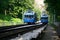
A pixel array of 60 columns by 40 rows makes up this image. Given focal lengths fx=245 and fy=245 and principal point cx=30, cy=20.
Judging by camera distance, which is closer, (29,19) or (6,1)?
(29,19)

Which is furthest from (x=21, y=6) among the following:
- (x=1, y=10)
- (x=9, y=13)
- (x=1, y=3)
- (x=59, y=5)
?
(x=59, y=5)

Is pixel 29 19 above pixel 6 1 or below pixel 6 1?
below

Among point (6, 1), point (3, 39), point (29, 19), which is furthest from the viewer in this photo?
point (6, 1)

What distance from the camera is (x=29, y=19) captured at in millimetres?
59688

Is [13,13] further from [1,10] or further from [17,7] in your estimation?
[1,10]

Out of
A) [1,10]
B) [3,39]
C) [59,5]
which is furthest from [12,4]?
[3,39]

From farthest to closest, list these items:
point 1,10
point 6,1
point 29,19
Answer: point 1,10 < point 6,1 < point 29,19

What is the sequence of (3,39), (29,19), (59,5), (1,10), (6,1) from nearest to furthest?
(3,39)
(59,5)
(29,19)
(6,1)
(1,10)

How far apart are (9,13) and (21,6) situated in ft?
25.5

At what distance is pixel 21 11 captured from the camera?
83188 mm

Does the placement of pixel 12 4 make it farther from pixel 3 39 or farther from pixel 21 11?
pixel 3 39

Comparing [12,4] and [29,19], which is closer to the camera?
[29,19]

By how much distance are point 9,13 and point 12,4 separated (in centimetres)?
483

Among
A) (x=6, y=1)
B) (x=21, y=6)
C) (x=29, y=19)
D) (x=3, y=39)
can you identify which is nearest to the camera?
(x=3, y=39)
